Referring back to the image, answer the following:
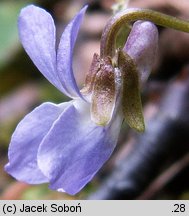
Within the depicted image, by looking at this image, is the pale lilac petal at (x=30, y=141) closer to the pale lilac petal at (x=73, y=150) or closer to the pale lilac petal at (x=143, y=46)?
the pale lilac petal at (x=73, y=150)

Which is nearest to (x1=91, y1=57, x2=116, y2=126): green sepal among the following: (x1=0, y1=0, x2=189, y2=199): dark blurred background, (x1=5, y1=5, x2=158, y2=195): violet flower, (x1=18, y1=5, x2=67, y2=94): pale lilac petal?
(x1=5, y1=5, x2=158, y2=195): violet flower

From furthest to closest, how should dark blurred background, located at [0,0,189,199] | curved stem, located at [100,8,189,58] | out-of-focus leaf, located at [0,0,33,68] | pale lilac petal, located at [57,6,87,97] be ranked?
out-of-focus leaf, located at [0,0,33,68]
dark blurred background, located at [0,0,189,199]
curved stem, located at [100,8,189,58]
pale lilac petal, located at [57,6,87,97]

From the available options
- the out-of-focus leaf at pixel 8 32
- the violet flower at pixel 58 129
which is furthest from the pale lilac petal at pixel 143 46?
the out-of-focus leaf at pixel 8 32

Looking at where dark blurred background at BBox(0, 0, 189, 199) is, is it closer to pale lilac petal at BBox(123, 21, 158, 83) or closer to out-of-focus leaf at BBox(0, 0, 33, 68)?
out-of-focus leaf at BBox(0, 0, 33, 68)

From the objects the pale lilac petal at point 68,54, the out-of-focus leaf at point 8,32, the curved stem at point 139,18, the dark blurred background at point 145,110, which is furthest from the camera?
the out-of-focus leaf at point 8,32

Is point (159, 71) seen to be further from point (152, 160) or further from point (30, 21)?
point (30, 21)
